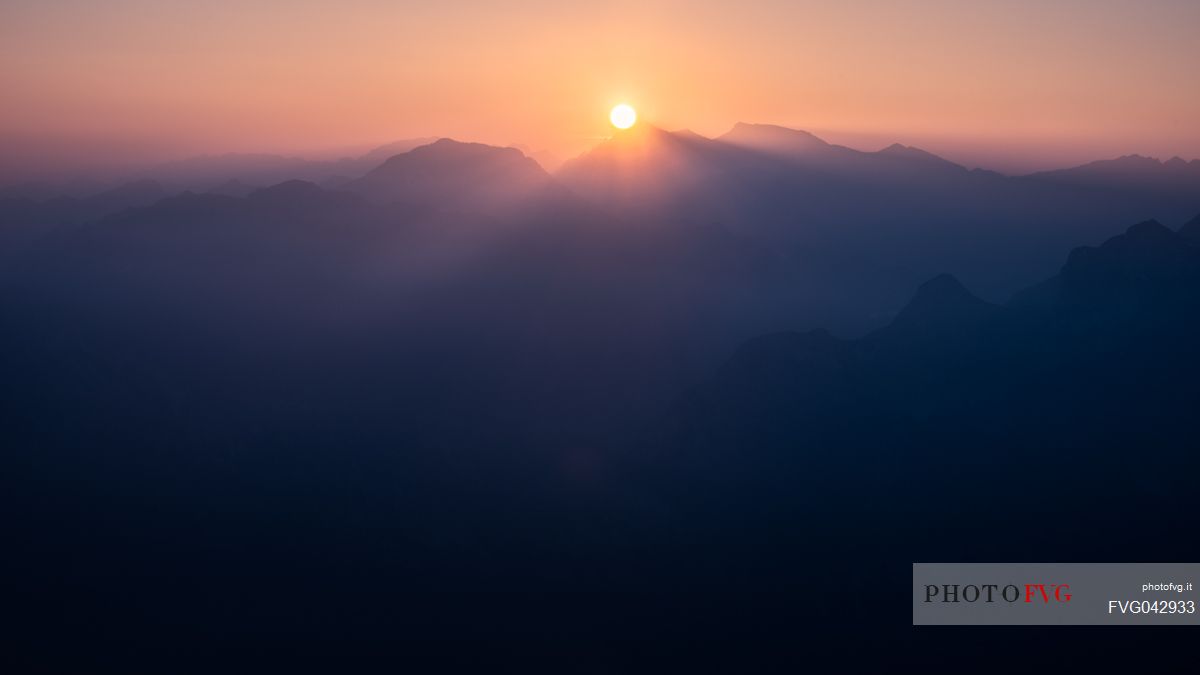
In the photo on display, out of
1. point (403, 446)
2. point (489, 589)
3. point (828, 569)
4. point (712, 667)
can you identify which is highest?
point (403, 446)

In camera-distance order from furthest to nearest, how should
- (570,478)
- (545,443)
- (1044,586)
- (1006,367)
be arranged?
(545,443), (1006,367), (570,478), (1044,586)

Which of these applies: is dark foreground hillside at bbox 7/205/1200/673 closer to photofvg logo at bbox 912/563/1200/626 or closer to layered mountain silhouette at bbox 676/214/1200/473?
layered mountain silhouette at bbox 676/214/1200/473

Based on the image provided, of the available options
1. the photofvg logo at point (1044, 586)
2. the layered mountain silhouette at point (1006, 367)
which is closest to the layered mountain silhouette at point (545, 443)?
the layered mountain silhouette at point (1006, 367)

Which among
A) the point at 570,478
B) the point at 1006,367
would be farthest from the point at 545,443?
the point at 1006,367

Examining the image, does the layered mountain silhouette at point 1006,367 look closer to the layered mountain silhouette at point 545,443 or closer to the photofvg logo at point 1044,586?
the layered mountain silhouette at point 545,443

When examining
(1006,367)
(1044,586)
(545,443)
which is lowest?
(1044,586)

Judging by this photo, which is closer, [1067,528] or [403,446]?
[1067,528]

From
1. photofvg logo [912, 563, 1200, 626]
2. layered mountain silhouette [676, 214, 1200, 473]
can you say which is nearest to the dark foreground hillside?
layered mountain silhouette [676, 214, 1200, 473]

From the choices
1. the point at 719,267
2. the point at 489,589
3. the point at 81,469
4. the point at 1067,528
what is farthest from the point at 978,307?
the point at 81,469

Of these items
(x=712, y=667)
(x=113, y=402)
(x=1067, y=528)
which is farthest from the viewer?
(x=113, y=402)

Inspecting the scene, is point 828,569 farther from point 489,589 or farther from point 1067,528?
point 489,589

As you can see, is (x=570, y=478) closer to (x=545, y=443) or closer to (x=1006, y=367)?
(x=545, y=443)
